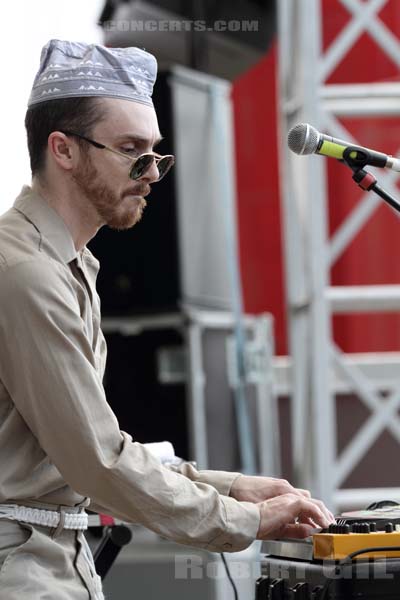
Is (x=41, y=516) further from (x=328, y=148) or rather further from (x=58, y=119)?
(x=328, y=148)

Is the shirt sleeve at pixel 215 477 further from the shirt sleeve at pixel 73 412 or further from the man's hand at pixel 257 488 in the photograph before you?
the shirt sleeve at pixel 73 412

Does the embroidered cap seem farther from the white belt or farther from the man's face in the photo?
the white belt

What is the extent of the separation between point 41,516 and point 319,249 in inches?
102

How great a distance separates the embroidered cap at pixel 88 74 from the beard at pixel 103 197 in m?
0.10

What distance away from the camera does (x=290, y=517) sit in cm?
170

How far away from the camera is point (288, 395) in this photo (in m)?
6.05

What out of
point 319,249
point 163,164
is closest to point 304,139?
point 163,164

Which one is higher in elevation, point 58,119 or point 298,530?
point 58,119

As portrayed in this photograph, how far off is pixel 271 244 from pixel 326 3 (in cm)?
143

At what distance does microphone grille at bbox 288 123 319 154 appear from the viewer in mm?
1826

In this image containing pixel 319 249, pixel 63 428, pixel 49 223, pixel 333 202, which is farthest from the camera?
pixel 333 202

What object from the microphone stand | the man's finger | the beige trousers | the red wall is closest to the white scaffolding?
the red wall

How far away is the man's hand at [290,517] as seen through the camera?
1690 millimetres

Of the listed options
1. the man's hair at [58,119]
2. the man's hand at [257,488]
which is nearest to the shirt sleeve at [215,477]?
the man's hand at [257,488]
